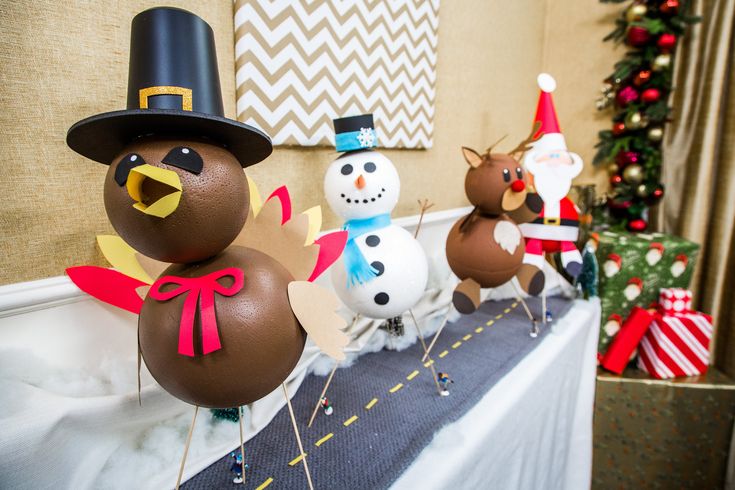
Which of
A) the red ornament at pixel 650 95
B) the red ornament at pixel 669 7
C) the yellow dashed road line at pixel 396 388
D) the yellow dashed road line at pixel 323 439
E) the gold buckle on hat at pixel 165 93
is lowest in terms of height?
the yellow dashed road line at pixel 323 439

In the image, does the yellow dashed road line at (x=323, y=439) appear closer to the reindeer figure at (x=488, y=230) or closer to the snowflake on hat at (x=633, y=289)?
the reindeer figure at (x=488, y=230)

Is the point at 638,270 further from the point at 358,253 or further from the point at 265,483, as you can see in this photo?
the point at 265,483

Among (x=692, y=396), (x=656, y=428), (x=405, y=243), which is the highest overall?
(x=405, y=243)

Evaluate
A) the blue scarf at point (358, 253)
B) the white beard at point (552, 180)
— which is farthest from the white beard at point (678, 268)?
the blue scarf at point (358, 253)

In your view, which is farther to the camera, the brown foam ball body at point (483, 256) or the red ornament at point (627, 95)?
the red ornament at point (627, 95)

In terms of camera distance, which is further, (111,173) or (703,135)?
(703,135)

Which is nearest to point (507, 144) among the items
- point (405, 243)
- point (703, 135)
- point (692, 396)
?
point (703, 135)

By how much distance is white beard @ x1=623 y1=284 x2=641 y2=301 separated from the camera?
1546 mm

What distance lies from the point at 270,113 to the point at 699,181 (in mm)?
1970

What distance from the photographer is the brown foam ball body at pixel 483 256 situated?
0.93 meters

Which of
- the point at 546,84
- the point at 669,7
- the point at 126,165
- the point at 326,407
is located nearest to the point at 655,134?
the point at 669,7

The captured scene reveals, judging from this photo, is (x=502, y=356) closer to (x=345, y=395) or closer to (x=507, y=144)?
(x=345, y=395)

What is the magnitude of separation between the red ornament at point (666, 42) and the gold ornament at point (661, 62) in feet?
0.10

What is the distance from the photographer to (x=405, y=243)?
0.79m
